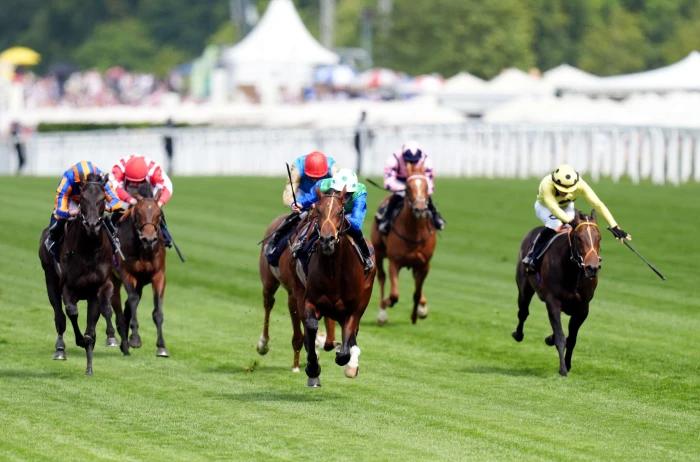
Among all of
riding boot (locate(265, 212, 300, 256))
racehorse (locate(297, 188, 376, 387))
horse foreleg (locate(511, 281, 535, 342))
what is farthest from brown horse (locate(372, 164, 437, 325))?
racehorse (locate(297, 188, 376, 387))

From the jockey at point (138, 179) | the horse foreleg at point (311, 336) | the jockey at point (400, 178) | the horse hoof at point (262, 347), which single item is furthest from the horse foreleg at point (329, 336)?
the jockey at point (400, 178)

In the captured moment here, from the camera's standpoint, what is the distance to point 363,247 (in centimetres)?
1438

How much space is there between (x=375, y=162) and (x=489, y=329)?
22871 millimetres

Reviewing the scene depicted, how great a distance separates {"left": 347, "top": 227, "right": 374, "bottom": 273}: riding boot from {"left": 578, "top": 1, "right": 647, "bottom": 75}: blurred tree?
70.5 m

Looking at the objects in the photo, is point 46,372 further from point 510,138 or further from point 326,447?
point 510,138

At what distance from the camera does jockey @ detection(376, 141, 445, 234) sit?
19.9m

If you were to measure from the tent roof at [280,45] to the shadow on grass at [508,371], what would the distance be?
5077 centimetres

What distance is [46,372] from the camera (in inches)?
620

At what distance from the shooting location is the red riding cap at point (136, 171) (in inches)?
682

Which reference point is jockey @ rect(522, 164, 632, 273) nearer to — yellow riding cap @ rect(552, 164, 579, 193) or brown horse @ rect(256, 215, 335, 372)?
yellow riding cap @ rect(552, 164, 579, 193)

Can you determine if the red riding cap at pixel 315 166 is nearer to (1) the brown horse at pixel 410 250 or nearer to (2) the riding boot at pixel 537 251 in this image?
(2) the riding boot at pixel 537 251

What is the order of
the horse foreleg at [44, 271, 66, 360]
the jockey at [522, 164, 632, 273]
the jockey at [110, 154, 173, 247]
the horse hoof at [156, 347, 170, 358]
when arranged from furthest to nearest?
the jockey at [110, 154, 173, 247], the horse hoof at [156, 347, 170, 358], the horse foreleg at [44, 271, 66, 360], the jockey at [522, 164, 632, 273]

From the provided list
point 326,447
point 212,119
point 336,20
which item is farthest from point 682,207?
point 336,20

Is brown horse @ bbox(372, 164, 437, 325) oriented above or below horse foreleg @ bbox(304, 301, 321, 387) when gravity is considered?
below
